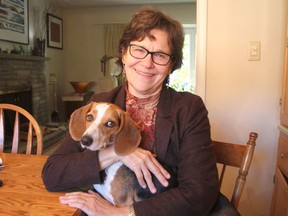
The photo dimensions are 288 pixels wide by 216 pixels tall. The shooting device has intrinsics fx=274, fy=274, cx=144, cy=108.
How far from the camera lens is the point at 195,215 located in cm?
90

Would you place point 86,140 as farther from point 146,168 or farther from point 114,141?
point 146,168

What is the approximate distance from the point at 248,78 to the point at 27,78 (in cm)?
383

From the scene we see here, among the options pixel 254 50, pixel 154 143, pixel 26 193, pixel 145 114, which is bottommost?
pixel 26 193

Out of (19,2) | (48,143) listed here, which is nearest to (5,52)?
(19,2)

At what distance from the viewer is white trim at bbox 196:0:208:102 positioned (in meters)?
1.74

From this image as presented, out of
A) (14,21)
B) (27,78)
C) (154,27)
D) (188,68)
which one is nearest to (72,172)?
(154,27)

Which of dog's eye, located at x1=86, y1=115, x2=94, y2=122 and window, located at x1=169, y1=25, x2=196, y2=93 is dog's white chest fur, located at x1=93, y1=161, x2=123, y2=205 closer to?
dog's eye, located at x1=86, y1=115, x2=94, y2=122

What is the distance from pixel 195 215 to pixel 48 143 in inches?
133

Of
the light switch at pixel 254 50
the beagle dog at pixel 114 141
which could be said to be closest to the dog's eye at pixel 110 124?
the beagle dog at pixel 114 141

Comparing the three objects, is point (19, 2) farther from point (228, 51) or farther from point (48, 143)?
point (228, 51)

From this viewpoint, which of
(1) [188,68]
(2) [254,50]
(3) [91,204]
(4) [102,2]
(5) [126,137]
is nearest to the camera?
(3) [91,204]

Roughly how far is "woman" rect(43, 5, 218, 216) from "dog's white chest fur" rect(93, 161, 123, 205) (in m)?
0.03

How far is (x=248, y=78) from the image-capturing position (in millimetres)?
1771

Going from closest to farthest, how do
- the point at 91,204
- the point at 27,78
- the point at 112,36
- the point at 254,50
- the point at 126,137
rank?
the point at 91,204
the point at 126,137
the point at 254,50
the point at 27,78
the point at 112,36
